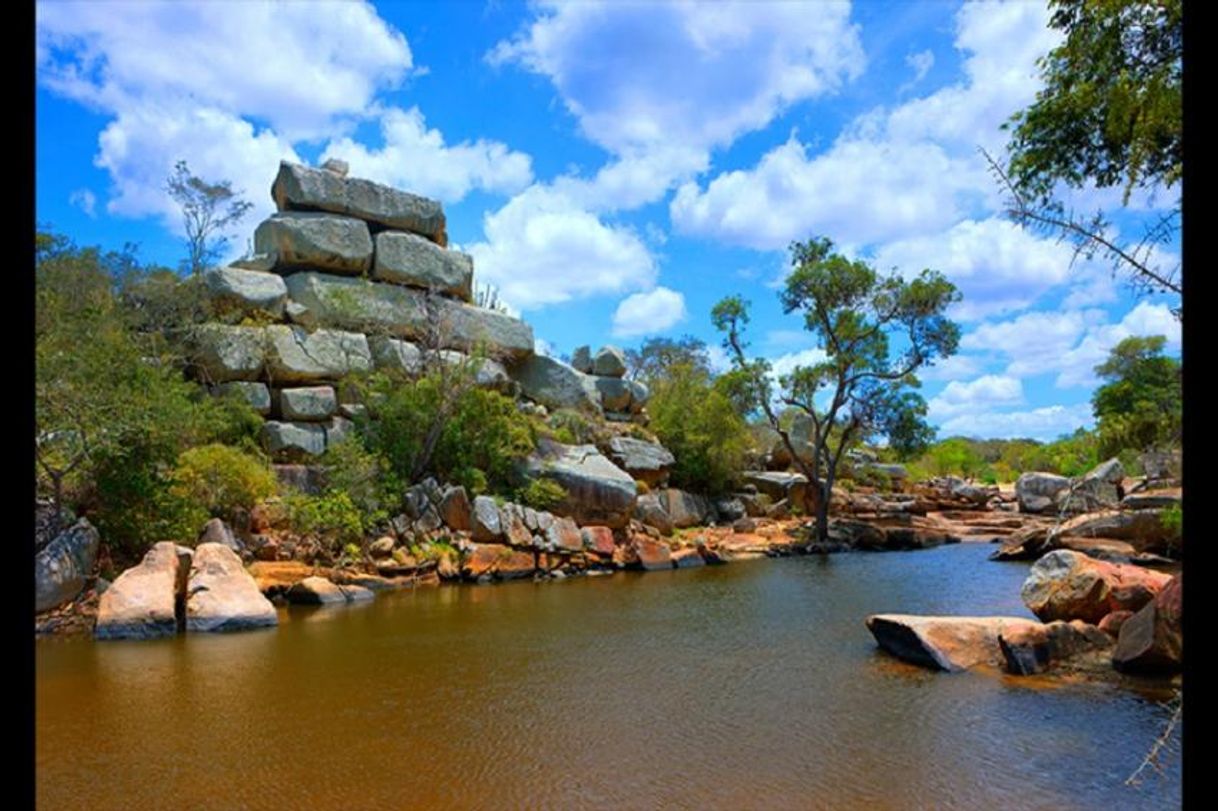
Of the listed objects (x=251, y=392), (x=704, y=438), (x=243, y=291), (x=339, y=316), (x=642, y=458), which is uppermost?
(x=243, y=291)

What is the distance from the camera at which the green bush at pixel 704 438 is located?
1089 inches

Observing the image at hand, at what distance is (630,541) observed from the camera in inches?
840

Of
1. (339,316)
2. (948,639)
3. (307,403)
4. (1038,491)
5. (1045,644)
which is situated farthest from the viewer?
(1038,491)

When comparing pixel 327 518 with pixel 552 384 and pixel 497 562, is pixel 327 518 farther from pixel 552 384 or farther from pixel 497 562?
pixel 552 384

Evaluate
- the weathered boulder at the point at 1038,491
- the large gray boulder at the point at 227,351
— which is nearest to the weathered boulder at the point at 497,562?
the large gray boulder at the point at 227,351

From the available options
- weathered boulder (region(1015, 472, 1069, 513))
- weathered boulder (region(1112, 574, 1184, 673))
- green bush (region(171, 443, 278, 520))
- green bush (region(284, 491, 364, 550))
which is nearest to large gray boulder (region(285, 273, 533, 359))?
green bush (region(284, 491, 364, 550))

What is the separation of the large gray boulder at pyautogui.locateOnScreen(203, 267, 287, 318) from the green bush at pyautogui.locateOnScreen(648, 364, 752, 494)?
44.2 ft

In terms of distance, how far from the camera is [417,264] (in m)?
26.5

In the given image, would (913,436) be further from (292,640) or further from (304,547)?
(292,640)

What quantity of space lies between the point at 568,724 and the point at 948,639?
16.3ft

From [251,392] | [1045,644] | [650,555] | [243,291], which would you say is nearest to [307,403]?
[251,392]

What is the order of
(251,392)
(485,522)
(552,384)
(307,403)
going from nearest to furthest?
(485,522)
(251,392)
(307,403)
(552,384)

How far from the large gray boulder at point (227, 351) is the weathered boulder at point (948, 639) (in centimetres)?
1763

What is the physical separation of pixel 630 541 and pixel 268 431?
9.99m
